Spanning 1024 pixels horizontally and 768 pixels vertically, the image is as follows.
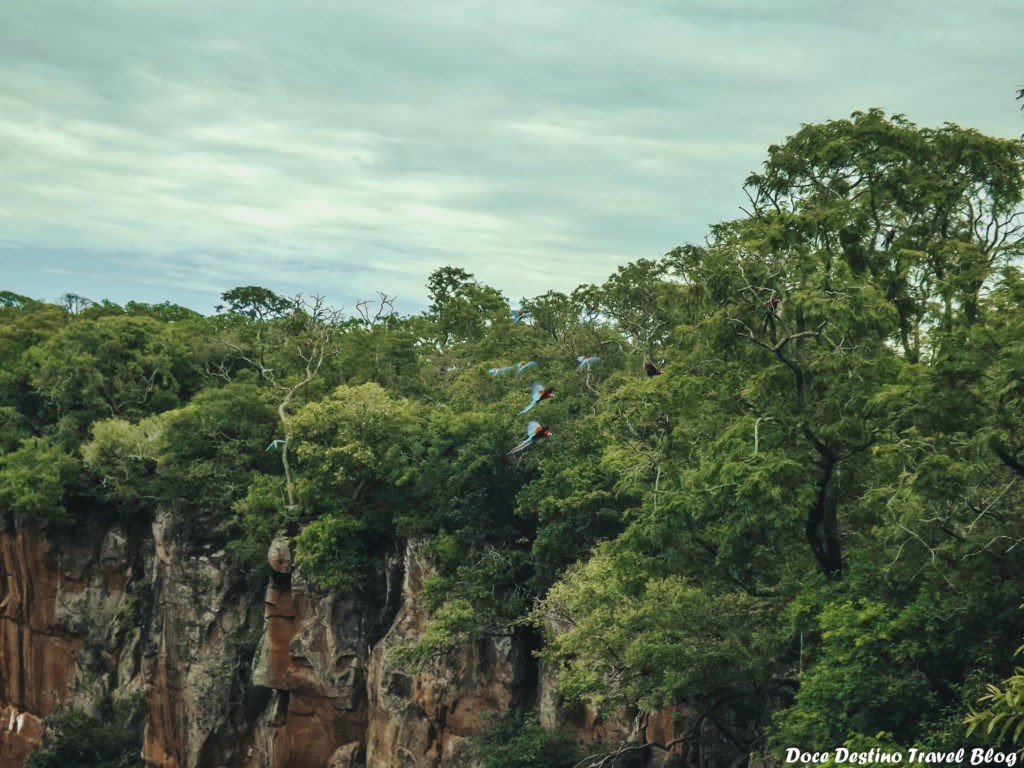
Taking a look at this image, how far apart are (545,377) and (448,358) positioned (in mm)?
10481

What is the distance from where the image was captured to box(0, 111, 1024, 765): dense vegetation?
16.5m

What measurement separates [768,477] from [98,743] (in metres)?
30.2

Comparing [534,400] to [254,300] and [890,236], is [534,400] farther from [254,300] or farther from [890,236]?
[254,300]

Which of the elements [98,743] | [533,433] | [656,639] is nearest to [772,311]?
[656,639]

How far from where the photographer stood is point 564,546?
27.4 meters

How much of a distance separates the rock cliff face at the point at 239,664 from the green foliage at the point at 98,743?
38.3 inches

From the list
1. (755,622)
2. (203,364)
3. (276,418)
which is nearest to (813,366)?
(755,622)

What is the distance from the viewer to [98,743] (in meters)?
39.2

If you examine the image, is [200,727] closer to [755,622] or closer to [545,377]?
[545,377]

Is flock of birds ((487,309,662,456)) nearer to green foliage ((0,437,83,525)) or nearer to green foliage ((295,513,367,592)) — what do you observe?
green foliage ((295,513,367,592))

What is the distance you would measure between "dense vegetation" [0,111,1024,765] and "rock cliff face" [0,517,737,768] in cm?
149

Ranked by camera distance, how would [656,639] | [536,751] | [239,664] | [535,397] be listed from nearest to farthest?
[656,639], [536,751], [535,397], [239,664]

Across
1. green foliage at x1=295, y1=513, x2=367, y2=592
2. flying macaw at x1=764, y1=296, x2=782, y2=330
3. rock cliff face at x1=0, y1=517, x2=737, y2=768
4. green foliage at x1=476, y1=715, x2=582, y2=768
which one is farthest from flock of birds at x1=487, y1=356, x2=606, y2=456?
flying macaw at x1=764, y1=296, x2=782, y2=330

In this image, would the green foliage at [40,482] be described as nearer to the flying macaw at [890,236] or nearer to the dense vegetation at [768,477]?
the dense vegetation at [768,477]
